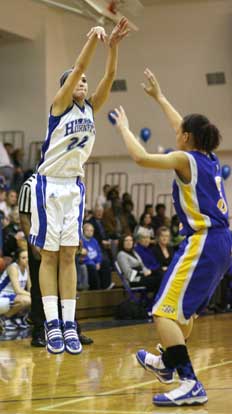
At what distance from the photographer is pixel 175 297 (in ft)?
Result: 15.5

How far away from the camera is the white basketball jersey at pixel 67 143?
5691mm

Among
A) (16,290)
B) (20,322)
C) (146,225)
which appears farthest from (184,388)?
(146,225)

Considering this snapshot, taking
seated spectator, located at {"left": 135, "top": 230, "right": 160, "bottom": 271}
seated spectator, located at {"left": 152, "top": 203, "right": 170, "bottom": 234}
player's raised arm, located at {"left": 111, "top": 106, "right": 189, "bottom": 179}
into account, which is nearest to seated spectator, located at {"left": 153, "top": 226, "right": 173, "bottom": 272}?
seated spectator, located at {"left": 135, "top": 230, "right": 160, "bottom": 271}

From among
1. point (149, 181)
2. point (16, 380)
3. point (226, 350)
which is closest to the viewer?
point (16, 380)

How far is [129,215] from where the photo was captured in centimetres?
1689

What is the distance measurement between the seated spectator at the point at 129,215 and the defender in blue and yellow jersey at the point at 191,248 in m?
11.6

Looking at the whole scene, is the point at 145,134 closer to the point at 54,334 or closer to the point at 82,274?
the point at 82,274

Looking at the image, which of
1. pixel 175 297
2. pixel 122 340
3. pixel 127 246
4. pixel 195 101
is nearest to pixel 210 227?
pixel 175 297

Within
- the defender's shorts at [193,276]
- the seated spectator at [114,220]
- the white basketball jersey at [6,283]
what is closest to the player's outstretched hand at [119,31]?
the defender's shorts at [193,276]

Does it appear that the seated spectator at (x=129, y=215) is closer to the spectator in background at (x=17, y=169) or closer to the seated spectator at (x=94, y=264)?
the spectator in background at (x=17, y=169)

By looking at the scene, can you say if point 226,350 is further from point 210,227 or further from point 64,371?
point 210,227

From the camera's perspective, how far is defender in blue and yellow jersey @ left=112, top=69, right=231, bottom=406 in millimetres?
4734

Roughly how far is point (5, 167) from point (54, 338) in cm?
1069

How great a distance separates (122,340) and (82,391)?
357 cm
